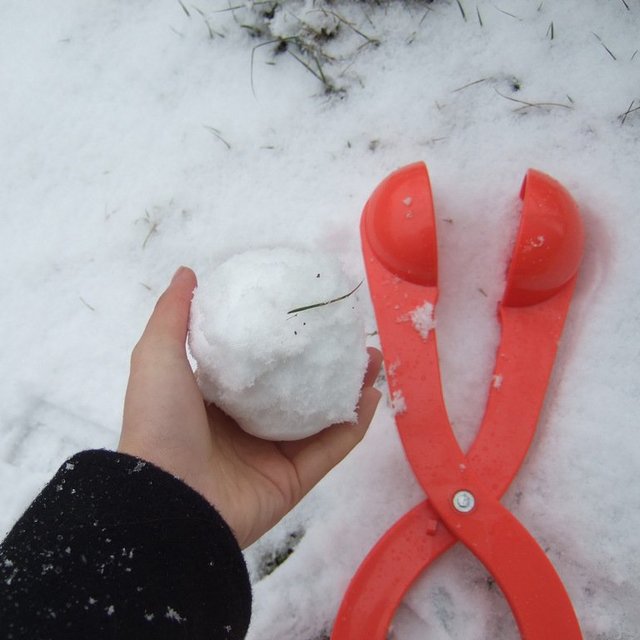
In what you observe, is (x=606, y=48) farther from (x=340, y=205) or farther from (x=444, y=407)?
(x=444, y=407)

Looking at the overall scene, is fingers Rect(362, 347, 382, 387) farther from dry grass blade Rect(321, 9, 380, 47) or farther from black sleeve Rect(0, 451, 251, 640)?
dry grass blade Rect(321, 9, 380, 47)

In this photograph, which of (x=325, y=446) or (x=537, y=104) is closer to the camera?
(x=325, y=446)

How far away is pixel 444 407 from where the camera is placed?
1.34 metres

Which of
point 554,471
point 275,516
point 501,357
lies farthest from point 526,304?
point 275,516

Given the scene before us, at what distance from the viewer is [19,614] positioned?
Result: 85cm

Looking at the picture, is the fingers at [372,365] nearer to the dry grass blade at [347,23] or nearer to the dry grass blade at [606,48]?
the dry grass blade at [347,23]

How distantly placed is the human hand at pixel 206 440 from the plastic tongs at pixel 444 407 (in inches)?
5.9

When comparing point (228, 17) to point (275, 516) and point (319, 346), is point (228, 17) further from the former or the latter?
point (275, 516)

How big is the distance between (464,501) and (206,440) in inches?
20.5

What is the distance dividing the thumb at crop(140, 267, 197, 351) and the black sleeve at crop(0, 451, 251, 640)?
0.62 ft

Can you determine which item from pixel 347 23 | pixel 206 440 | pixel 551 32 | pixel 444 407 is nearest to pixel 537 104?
pixel 551 32

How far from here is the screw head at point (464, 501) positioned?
1.27m

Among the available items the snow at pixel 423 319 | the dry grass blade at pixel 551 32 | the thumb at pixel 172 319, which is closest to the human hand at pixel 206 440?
the thumb at pixel 172 319

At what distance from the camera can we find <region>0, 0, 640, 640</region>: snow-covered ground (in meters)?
1.35
